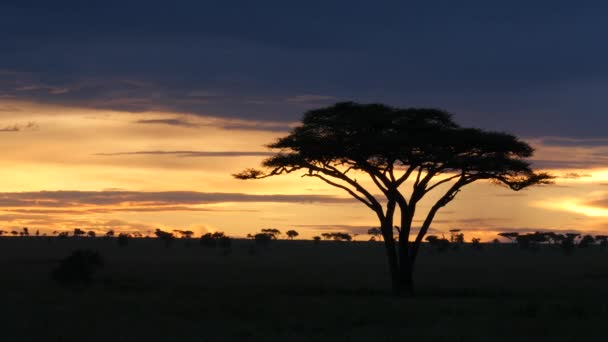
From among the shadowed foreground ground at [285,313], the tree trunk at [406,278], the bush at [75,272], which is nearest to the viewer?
the shadowed foreground ground at [285,313]

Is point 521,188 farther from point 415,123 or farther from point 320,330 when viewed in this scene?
point 320,330

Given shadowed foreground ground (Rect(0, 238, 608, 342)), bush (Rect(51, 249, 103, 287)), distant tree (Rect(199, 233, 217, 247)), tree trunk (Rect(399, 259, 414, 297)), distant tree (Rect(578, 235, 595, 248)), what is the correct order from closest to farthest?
shadowed foreground ground (Rect(0, 238, 608, 342))
tree trunk (Rect(399, 259, 414, 297))
bush (Rect(51, 249, 103, 287))
distant tree (Rect(199, 233, 217, 247))
distant tree (Rect(578, 235, 595, 248))

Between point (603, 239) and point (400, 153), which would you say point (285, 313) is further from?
point (603, 239)

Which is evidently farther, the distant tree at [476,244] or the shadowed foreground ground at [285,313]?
the distant tree at [476,244]

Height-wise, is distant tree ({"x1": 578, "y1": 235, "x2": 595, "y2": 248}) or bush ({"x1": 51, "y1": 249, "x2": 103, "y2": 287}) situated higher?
distant tree ({"x1": 578, "y1": 235, "x2": 595, "y2": 248})

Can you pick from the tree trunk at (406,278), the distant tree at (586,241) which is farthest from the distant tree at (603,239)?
the tree trunk at (406,278)

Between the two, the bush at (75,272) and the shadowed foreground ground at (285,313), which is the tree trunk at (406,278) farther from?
the bush at (75,272)

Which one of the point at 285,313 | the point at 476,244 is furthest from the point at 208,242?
the point at 285,313

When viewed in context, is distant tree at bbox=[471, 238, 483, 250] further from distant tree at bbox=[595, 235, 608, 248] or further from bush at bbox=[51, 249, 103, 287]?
bush at bbox=[51, 249, 103, 287]

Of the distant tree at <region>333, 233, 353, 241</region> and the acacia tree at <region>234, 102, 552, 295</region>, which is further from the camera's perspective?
the distant tree at <region>333, 233, 353, 241</region>

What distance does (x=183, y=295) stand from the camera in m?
33.8

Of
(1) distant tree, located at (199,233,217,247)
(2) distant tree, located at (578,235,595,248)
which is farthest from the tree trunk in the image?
(2) distant tree, located at (578,235,595,248)

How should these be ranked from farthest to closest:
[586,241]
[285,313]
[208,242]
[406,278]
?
[586,241] < [208,242] < [406,278] < [285,313]

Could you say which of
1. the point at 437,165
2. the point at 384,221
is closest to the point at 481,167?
the point at 437,165
